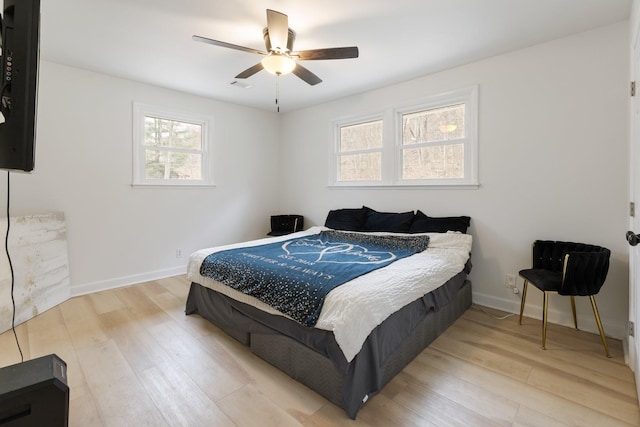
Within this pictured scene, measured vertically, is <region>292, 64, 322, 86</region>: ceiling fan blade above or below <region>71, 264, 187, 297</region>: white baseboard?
above

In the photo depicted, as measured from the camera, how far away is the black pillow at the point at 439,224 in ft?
9.88

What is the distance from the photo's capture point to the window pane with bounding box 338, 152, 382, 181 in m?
3.95

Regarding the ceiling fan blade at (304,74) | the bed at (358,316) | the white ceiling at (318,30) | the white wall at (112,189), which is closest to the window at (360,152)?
the white ceiling at (318,30)

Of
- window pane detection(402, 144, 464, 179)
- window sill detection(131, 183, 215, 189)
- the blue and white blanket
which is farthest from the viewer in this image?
window sill detection(131, 183, 215, 189)

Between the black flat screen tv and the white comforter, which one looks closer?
the black flat screen tv

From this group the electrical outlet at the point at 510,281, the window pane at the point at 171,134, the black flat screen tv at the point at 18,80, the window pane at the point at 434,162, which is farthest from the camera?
the window pane at the point at 171,134

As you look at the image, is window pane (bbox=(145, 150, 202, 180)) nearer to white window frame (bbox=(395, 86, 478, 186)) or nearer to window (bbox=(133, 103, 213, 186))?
window (bbox=(133, 103, 213, 186))

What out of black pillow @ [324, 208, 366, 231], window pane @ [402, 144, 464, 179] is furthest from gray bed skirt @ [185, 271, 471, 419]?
black pillow @ [324, 208, 366, 231]

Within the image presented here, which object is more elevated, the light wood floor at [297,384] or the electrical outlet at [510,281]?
the electrical outlet at [510,281]

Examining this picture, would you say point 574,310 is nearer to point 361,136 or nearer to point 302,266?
point 302,266

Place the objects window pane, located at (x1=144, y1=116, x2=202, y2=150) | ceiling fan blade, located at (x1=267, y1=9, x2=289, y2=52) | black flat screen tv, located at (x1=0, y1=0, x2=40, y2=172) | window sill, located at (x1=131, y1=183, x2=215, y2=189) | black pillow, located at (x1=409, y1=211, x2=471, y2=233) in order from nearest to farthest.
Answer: black flat screen tv, located at (x1=0, y1=0, x2=40, y2=172) → ceiling fan blade, located at (x1=267, y1=9, x2=289, y2=52) → black pillow, located at (x1=409, y1=211, x2=471, y2=233) → window sill, located at (x1=131, y1=183, x2=215, y2=189) → window pane, located at (x1=144, y1=116, x2=202, y2=150)

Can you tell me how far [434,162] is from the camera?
343cm

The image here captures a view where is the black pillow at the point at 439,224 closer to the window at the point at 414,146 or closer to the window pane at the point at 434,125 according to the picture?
the window at the point at 414,146

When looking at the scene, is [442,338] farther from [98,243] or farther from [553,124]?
[98,243]
